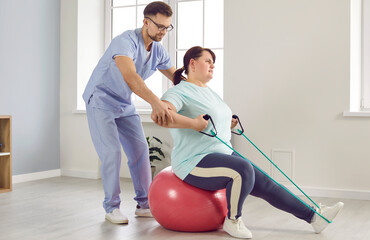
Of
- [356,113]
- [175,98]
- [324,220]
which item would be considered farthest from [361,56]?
[175,98]

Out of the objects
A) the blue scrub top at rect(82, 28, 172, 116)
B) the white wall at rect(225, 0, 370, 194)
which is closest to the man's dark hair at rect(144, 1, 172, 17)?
the blue scrub top at rect(82, 28, 172, 116)

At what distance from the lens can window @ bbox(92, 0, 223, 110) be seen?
A: 4.40 m

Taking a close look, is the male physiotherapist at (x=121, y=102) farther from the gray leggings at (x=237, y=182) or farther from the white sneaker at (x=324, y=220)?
the white sneaker at (x=324, y=220)

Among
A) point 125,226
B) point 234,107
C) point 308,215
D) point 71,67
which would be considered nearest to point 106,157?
point 125,226

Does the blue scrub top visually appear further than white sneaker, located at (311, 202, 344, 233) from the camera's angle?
Yes

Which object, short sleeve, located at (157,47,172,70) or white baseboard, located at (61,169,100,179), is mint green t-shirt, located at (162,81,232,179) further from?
white baseboard, located at (61,169,100,179)

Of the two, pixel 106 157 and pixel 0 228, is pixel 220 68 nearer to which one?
pixel 106 157

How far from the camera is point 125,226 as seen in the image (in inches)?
104

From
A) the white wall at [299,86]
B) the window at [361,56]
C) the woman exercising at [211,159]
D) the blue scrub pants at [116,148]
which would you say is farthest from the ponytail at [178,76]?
the window at [361,56]

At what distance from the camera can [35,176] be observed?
14.6 ft

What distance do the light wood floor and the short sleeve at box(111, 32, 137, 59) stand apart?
3.13 ft

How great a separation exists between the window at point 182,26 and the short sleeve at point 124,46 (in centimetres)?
190

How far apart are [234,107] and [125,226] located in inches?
66.7

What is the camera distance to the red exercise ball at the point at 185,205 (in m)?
2.33
